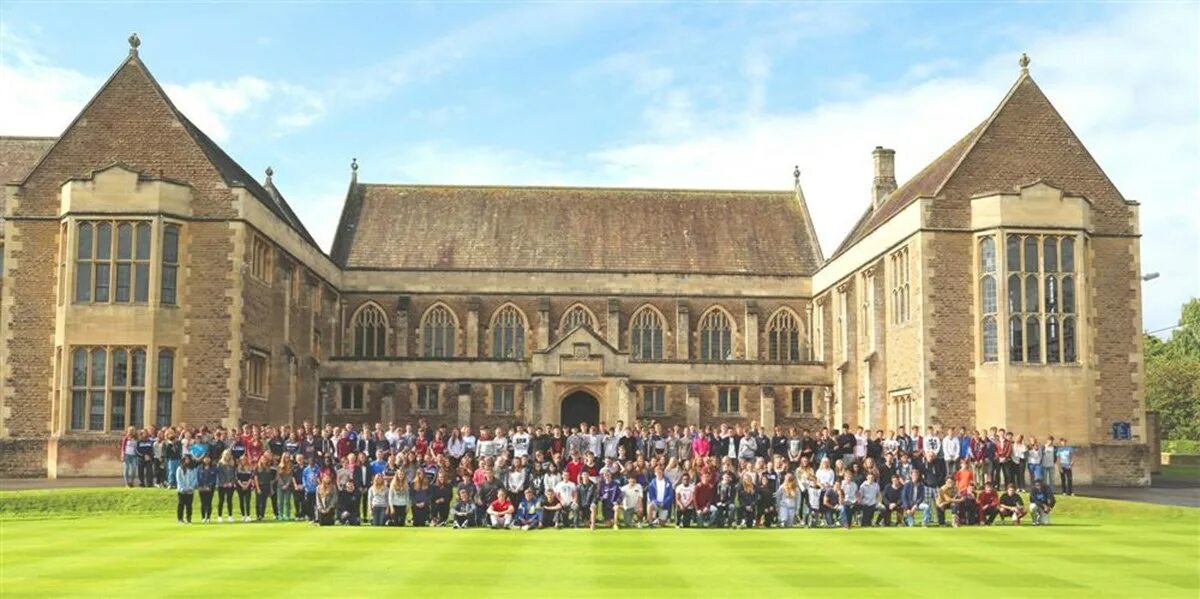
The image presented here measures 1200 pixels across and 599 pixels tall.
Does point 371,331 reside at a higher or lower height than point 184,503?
higher

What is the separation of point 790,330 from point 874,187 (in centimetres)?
686

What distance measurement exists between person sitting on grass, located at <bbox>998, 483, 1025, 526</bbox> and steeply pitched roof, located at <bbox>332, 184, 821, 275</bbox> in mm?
24819

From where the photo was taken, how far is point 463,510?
74.9 ft

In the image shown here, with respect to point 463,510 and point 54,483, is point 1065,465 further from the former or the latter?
point 54,483

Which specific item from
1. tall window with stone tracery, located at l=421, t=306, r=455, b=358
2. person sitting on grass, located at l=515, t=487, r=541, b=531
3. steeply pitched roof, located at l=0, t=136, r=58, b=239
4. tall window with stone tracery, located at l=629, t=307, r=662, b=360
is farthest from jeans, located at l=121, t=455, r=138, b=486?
tall window with stone tracery, located at l=629, t=307, r=662, b=360

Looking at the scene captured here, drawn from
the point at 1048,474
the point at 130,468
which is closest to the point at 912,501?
the point at 1048,474

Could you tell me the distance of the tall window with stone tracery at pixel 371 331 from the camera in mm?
47281

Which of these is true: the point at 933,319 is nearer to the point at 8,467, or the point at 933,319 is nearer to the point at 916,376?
the point at 916,376

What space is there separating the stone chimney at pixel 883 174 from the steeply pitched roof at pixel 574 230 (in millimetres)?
3787

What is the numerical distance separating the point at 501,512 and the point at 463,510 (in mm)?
779

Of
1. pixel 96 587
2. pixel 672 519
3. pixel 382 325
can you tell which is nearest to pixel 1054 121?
pixel 672 519

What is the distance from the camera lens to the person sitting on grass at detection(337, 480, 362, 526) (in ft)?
75.9

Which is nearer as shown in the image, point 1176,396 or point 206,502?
point 206,502

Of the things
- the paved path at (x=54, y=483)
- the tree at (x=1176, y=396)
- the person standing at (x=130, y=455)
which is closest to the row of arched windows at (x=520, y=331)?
the paved path at (x=54, y=483)
